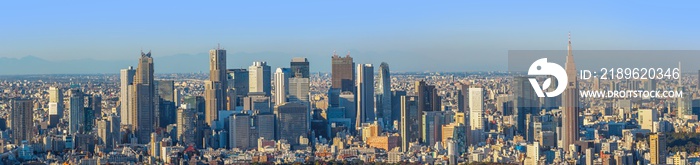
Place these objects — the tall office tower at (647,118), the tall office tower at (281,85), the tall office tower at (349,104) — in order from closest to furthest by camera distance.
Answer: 1. the tall office tower at (647,118)
2. the tall office tower at (349,104)
3. the tall office tower at (281,85)

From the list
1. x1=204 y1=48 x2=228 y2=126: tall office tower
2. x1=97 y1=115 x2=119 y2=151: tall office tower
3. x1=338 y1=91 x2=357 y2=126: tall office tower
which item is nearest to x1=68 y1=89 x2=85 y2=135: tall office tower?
x1=97 y1=115 x2=119 y2=151: tall office tower

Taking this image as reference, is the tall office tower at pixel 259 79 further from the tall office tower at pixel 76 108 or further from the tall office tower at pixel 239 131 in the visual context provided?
the tall office tower at pixel 76 108

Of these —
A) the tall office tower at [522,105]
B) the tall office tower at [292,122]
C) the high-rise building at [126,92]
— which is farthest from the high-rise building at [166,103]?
the tall office tower at [522,105]

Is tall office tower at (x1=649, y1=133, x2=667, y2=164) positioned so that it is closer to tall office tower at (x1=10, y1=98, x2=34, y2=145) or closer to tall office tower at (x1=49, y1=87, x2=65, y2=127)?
tall office tower at (x1=10, y1=98, x2=34, y2=145)

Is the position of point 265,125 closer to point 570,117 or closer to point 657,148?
point 570,117

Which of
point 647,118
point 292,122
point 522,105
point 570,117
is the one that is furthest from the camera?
point 292,122

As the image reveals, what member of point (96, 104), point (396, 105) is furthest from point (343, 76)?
point (96, 104)
